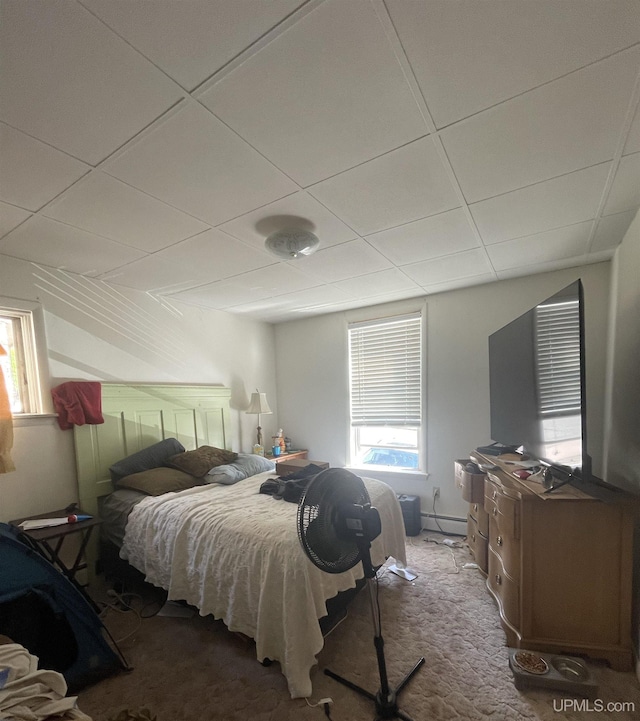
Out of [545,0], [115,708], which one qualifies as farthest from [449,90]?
[115,708]

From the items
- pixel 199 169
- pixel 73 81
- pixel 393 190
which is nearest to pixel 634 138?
pixel 393 190

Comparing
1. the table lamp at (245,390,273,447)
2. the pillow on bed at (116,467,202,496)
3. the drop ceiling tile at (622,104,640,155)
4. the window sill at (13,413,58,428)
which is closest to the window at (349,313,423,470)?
the table lamp at (245,390,273,447)

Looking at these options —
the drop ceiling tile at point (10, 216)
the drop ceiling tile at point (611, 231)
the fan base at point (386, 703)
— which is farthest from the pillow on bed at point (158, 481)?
the drop ceiling tile at point (611, 231)

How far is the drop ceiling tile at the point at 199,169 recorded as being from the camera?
1.25m

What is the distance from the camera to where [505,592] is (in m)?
1.93

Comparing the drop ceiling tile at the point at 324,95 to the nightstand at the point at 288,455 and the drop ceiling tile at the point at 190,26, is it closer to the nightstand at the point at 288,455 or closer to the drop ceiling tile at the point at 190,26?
the drop ceiling tile at the point at 190,26

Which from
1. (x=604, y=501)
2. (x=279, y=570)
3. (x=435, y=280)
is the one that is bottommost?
(x=279, y=570)

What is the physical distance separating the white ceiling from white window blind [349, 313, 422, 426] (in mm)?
1583

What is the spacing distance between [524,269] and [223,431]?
3.47 metres

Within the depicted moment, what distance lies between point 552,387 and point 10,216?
10.6 feet

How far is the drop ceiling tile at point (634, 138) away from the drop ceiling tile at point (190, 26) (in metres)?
1.31

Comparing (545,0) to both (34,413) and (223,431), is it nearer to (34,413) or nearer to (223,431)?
(34,413)

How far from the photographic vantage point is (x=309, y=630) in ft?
5.18

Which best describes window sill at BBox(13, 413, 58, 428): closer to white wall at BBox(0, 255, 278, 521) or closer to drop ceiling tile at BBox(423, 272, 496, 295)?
white wall at BBox(0, 255, 278, 521)
